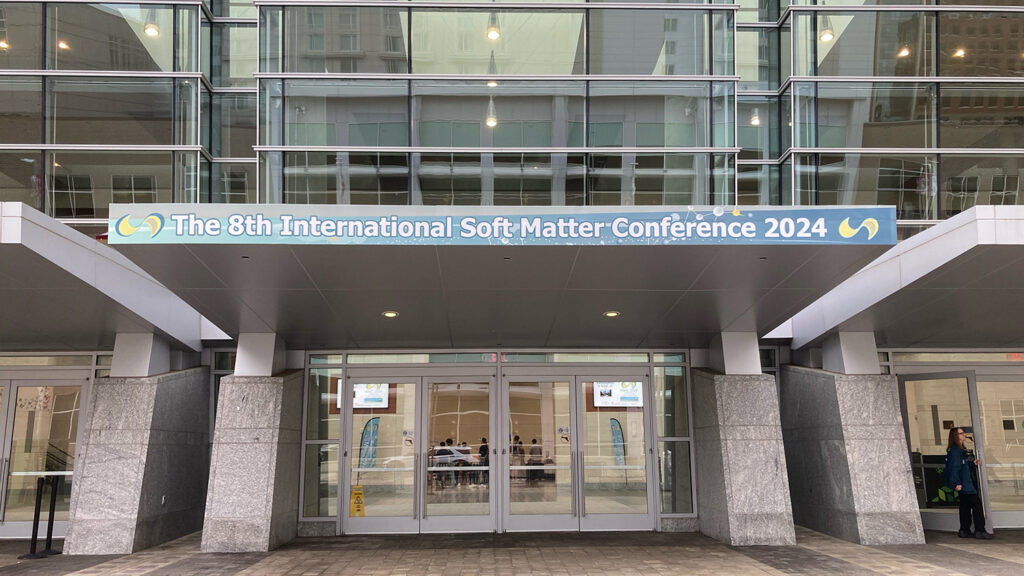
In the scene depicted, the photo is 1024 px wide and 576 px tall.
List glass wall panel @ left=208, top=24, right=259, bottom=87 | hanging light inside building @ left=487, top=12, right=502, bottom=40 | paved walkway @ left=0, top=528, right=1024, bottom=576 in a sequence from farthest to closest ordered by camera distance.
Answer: glass wall panel @ left=208, top=24, right=259, bottom=87 → hanging light inside building @ left=487, top=12, right=502, bottom=40 → paved walkway @ left=0, top=528, right=1024, bottom=576

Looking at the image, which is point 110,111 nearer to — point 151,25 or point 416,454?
point 151,25

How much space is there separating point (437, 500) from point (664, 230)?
25.6ft

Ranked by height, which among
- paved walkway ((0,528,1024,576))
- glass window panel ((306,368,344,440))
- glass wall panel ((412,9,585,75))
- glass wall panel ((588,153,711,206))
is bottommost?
paved walkway ((0,528,1024,576))

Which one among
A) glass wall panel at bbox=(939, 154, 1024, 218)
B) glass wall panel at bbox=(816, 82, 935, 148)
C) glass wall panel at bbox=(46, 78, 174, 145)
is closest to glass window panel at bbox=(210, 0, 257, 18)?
glass wall panel at bbox=(46, 78, 174, 145)

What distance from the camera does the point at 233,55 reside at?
50.7ft

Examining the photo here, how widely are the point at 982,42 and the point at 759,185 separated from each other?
418cm

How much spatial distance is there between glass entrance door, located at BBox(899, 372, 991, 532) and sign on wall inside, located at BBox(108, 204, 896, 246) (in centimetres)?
713

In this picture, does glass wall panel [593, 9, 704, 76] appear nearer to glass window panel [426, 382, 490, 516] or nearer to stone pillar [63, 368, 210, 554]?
glass window panel [426, 382, 490, 516]

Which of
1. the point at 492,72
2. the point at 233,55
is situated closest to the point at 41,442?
the point at 233,55

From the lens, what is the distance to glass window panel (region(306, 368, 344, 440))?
1509 centimetres

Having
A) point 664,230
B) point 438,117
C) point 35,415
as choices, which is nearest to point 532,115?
point 438,117

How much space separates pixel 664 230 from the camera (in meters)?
8.62

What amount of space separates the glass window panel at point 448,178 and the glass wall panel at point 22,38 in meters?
6.55

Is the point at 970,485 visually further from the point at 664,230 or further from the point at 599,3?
the point at 599,3
